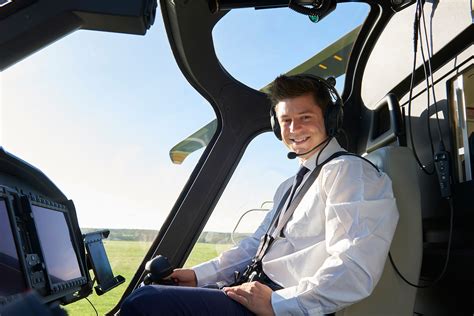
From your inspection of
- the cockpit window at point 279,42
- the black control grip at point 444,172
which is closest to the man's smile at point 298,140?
the black control grip at point 444,172

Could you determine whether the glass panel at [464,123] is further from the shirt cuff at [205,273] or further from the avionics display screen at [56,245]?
the avionics display screen at [56,245]

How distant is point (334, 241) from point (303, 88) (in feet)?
1.98

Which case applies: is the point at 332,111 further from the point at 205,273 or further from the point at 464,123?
the point at 205,273

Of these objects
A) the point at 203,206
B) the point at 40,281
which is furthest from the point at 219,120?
the point at 40,281

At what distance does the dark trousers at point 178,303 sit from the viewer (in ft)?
4.10

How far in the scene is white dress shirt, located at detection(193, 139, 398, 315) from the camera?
1259 millimetres

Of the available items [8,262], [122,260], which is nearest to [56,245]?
[8,262]

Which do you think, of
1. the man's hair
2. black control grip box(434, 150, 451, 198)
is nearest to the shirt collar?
the man's hair

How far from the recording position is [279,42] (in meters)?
2.72

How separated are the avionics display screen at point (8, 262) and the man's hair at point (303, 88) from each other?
1.02 meters

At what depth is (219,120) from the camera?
9.11ft

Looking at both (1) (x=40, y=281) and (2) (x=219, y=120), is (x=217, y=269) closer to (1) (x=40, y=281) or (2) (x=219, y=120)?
(1) (x=40, y=281)

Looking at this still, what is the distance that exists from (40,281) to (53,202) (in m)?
0.47

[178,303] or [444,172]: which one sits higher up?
[444,172]
